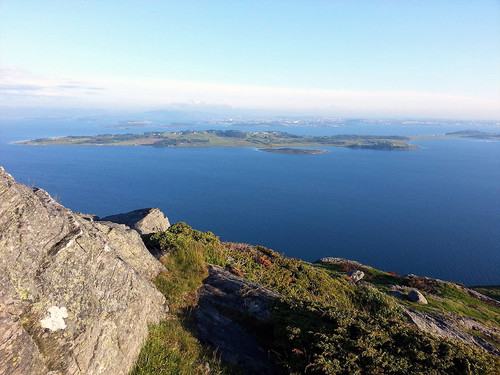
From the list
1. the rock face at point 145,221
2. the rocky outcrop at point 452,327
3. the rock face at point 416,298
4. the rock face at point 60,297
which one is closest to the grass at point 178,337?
the rock face at point 60,297

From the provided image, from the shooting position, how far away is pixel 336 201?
12338 centimetres

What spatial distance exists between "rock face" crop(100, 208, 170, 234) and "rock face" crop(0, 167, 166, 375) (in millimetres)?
10711

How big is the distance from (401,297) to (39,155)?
22676cm

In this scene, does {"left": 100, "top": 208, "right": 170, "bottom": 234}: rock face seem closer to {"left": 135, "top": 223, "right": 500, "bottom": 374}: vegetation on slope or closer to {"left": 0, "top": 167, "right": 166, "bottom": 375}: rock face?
{"left": 135, "top": 223, "right": 500, "bottom": 374}: vegetation on slope

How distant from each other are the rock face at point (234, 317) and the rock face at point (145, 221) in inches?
307

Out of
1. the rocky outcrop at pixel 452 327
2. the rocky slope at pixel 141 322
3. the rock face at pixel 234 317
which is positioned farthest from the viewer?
the rocky outcrop at pixel 452 327

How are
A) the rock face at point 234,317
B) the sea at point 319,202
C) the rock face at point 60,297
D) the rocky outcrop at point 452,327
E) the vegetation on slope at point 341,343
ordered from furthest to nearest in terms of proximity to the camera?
the sea at point 319,202 → the rocky outcrop at point 452,327 → the rock face at point 234,317 → the vegetation on slope at point 341,343 → the rock face at point 60,297

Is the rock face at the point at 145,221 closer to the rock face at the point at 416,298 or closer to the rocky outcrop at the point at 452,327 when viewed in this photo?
the rocky outcrop at the point at 452,327

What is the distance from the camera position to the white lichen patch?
514 centimetres

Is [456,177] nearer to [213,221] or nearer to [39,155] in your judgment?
[213,221]

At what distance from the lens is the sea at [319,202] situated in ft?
265

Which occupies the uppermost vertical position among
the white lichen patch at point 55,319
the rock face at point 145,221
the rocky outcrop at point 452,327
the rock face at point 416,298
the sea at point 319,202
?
the white lichen patch at point 55,319

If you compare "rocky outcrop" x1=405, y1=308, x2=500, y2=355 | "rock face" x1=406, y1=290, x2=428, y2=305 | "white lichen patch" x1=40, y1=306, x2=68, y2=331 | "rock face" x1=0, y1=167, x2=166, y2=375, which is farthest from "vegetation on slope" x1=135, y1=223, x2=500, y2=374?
"rock face" x1=406, y1=290, x2=428, y2=305

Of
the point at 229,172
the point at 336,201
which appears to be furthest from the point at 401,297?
the point at 229,172
